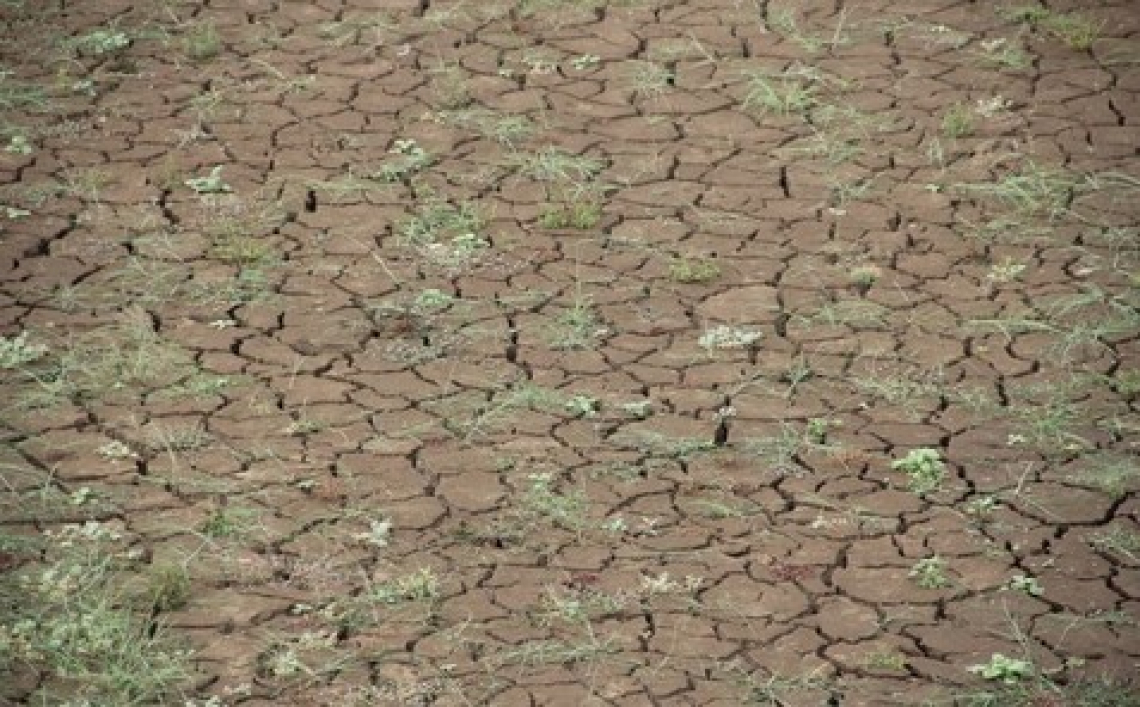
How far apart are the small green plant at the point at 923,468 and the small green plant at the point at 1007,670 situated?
0.89 meters

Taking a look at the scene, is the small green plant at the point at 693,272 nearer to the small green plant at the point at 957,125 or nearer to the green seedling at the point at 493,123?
the green seedling at the point at 493,123

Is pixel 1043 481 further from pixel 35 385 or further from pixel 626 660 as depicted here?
pixel 35 385

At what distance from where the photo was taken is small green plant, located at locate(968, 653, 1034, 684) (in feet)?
19.0

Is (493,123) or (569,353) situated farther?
(493,123)

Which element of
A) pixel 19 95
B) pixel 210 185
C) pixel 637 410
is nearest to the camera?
pixel 637 410

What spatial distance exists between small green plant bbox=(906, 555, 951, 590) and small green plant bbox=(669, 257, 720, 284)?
5.81 ft

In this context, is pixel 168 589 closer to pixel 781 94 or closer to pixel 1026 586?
pixel 1026 586

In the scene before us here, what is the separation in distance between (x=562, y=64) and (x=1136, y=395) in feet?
10.1

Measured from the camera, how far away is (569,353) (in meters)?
7.39

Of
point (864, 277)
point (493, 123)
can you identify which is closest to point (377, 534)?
point (864, 277)

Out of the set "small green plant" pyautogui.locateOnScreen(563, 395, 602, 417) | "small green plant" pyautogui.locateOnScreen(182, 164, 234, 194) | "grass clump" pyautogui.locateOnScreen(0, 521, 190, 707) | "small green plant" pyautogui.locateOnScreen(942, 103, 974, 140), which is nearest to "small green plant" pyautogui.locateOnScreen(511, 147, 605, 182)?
"small green plant" pyautogui.locateOnScreen(182, 164, 234, 194)

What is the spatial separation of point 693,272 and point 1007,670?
2.37 m

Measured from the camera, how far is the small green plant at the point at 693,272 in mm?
7801

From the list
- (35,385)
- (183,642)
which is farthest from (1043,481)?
(35,385)
